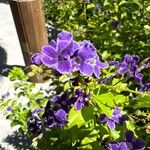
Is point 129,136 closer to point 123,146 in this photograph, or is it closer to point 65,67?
point 123,146

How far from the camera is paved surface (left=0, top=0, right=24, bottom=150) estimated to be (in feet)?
11.4

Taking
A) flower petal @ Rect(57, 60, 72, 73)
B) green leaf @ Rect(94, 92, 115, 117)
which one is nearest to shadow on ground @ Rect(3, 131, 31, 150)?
green leaf @ Rect(94, 92, 115, 117)

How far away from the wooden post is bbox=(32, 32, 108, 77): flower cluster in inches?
82.0

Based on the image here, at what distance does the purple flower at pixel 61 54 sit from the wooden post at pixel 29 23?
209 centimetres

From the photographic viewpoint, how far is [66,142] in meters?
1.98

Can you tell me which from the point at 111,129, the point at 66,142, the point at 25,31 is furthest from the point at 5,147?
the point at 111,129

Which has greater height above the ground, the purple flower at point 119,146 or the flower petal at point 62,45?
the flower petal at point 62,45

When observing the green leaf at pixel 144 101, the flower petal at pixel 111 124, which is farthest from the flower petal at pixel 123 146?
the green leaf at pixel 144 101

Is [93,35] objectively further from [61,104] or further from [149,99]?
[149,99]

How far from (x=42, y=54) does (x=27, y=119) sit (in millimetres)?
1569

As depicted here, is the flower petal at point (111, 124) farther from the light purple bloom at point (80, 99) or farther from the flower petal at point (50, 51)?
the flower petal at point (50, 51)

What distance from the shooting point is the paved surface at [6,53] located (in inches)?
137

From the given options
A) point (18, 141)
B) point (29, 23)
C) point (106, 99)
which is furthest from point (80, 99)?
point (29, 23)

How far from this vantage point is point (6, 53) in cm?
475
